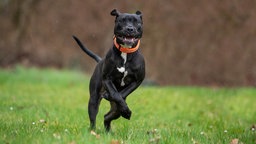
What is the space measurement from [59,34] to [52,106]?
12520 millimetres

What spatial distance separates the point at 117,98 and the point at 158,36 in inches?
584

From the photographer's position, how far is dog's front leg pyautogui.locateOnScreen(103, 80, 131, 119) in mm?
6449

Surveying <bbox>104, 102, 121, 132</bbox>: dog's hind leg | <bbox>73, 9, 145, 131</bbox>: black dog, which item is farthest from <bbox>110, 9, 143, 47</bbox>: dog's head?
<bbox>104, 102, 121, 132</bbox>: dog's hind leg

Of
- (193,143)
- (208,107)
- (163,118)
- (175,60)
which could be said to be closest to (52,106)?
(163,118)

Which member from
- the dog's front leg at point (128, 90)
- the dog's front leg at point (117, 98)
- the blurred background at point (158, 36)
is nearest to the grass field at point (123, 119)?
the dog's front leg at point (117, 98)

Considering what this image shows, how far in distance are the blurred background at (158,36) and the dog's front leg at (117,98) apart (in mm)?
13140

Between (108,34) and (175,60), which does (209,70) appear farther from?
(108,34)

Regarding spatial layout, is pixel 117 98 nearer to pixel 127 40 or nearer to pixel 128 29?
pixel 127 40

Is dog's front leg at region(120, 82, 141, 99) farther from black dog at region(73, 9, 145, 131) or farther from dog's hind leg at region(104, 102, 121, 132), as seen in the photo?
dog's hind leg at region(104, 102, 121, 132)

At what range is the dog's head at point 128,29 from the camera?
6523 millimetres

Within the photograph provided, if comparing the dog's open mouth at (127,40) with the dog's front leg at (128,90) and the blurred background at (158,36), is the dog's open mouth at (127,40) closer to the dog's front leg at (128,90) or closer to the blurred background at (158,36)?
the dog's front leg at (128,90)

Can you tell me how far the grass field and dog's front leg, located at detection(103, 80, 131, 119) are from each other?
0.74ft

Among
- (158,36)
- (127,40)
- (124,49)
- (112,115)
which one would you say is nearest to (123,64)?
(124,49)

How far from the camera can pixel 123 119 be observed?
8.85 m
